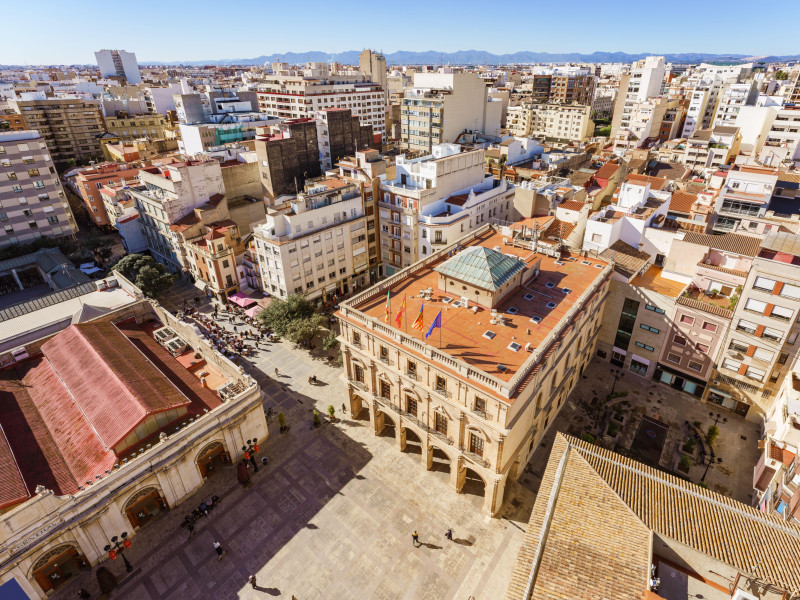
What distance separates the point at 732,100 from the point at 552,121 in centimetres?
6271

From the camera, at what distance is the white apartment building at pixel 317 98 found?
16262 cm

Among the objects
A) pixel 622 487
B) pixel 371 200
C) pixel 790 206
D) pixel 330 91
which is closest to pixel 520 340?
pixel 622 487

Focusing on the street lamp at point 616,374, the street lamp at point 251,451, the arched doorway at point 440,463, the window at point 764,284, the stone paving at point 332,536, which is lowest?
the stone paving at point 332,536

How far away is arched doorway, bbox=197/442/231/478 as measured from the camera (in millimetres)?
44312

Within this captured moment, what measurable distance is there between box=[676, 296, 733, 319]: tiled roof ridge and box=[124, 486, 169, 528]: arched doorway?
62.8m

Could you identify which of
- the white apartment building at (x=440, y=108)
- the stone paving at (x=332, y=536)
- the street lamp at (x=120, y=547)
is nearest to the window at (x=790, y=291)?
the stone paving at (x=332, y=536)

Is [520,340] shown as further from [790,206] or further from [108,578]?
[790,206]

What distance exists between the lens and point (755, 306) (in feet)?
156

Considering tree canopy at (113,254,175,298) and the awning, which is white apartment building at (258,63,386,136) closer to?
tree canopy at (113,254,175,298)

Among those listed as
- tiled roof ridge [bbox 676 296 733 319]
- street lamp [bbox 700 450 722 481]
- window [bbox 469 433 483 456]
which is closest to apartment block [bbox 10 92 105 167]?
window [bbox 469 433 483 456]

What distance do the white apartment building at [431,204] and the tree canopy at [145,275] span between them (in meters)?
41.4

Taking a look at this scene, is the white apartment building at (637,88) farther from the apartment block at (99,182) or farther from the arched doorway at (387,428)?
the apartment block at (99,182)

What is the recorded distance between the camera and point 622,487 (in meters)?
28.9

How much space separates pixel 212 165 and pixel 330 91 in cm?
10195
